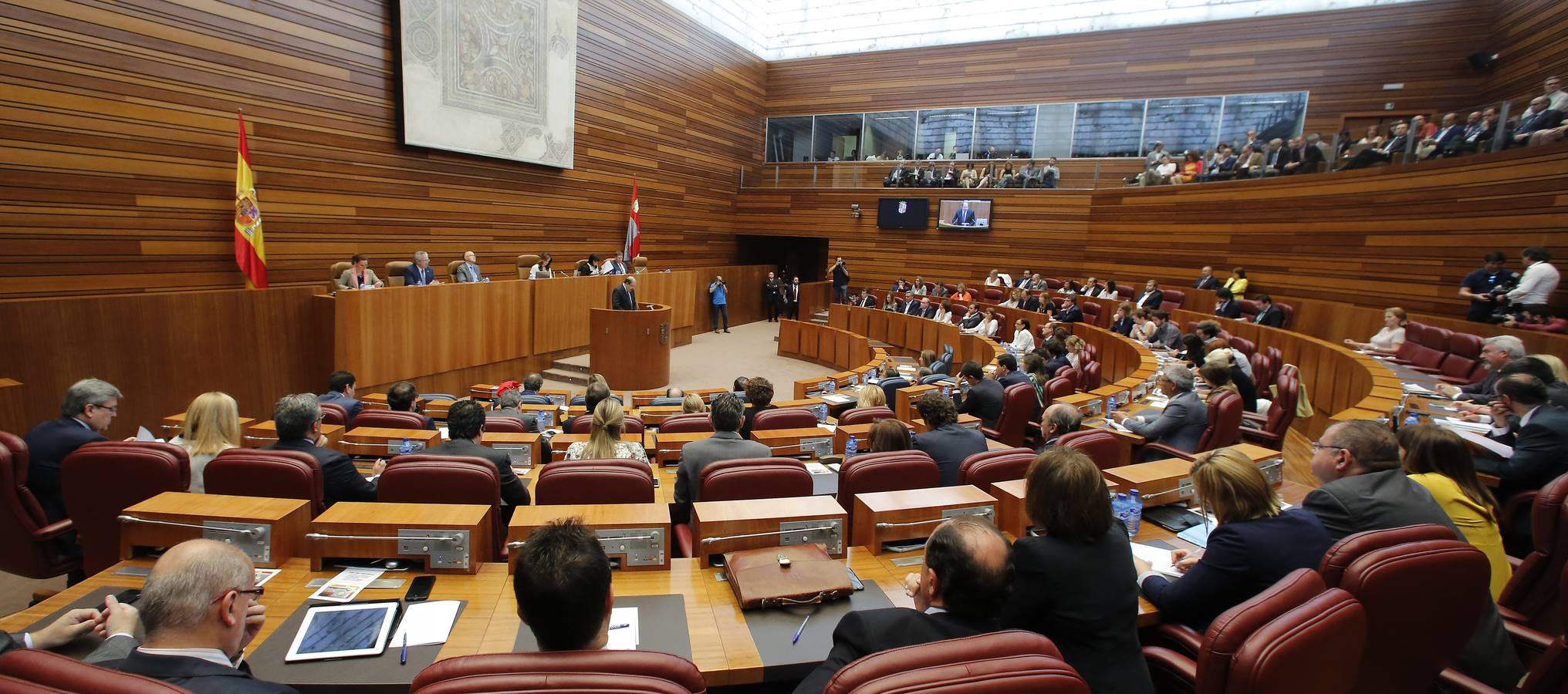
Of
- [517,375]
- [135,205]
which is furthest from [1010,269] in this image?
[135,205]

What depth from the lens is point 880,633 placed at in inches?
58.1

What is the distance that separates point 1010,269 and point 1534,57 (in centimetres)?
802

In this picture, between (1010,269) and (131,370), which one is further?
(1010,269)

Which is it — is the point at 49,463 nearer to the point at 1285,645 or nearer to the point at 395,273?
the point at 1285,645

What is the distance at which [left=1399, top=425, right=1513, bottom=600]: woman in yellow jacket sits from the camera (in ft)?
7.66

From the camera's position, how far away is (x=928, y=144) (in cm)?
1612

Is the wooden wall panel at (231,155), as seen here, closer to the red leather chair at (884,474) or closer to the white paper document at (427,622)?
the white paper document at (427,622)

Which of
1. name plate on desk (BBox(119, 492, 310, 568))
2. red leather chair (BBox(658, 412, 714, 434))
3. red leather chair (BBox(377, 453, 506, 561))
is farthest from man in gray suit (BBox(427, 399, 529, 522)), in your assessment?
red leather chair (BBox(658, 412, 714, 434))

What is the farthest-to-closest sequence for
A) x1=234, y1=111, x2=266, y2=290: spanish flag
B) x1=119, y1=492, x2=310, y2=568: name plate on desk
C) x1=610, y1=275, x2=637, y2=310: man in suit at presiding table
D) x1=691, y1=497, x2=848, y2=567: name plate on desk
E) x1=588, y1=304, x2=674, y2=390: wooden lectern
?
x1=610, y1=275, x2=637, y2=310: man in suit at presiding table, x1=588, y1=304, x2=674, y2=390: wooden lectern, x1=234, y1=111, x2=266, y2=290: spanish flag, x1=691, y1=497, x2=848, y2=567: name plate on desk, x1=119, y1=492, x2=310, y2=568: name plate on desk

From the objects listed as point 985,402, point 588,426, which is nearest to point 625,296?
point 588,426

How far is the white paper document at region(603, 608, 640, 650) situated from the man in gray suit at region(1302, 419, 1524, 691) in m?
2.21

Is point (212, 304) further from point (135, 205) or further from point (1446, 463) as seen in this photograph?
point (1446, 463)

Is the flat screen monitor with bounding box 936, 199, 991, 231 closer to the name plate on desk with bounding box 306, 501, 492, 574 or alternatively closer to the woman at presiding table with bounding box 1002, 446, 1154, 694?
the woman at presiding table with bounding box 1002, 446, 1154, 694

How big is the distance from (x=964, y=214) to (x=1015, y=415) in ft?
34.7
